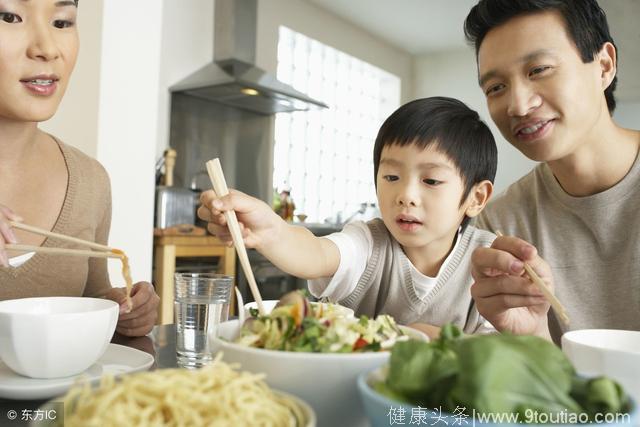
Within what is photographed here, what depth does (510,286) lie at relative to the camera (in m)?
0.97

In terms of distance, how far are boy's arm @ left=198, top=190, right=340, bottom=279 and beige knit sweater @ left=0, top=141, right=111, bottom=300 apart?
19.6 inches

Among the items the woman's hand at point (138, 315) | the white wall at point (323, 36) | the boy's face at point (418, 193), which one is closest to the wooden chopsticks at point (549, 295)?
the boy's face at point (418, 193)

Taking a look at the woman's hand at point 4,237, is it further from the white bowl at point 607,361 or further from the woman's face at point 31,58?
the white bowl at point 607,361

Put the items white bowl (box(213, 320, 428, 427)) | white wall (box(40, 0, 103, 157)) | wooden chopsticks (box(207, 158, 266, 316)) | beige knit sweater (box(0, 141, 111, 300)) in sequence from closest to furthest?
1. white bowl (box(213, 320, 428, 427))
2. wooden chopsticks (box(207, 158, 266, 316))
3. beige knit sweater (box(0, 141, 111, 300))
4. white wall (box(40, 0, 103, 157))

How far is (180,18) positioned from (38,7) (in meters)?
3.84

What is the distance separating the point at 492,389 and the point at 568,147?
3.91ft

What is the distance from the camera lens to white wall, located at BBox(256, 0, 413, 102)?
5.63m

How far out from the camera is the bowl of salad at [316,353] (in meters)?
0.51

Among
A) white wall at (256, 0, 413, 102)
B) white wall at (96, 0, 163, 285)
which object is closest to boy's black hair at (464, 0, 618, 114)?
white wall at (96, 0, 163, 285)

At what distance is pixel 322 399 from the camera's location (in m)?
0.53

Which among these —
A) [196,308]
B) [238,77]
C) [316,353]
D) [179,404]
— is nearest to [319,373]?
[316,353]

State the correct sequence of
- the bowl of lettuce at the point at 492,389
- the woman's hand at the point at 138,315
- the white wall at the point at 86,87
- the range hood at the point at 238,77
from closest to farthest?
the bowl of lettuce at the point at 492,389, the woman's hand at the point at 138,315, the white wall at the point at 86,87, the range hood at the point at 238,77

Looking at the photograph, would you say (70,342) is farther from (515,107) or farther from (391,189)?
(515,107)

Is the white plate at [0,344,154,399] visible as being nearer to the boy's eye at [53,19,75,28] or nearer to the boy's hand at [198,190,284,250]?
the boy's hand at [198,190,284,250]
